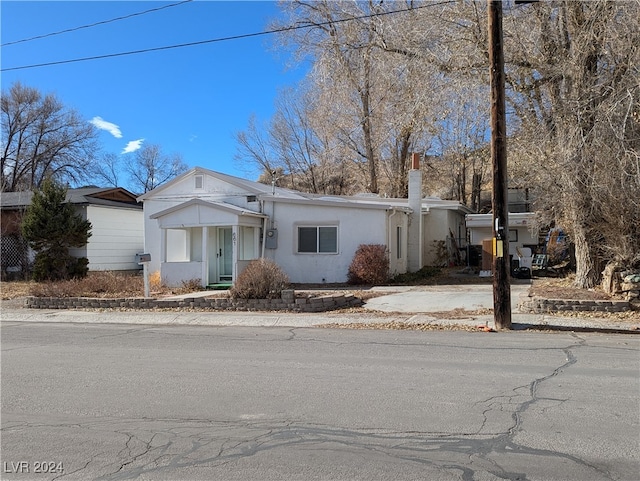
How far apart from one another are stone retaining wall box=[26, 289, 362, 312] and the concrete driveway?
1016mm

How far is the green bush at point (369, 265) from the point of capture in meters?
18.7

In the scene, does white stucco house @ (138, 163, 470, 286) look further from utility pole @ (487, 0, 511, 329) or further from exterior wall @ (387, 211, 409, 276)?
utility pole @ (487, 0, 511, 329)

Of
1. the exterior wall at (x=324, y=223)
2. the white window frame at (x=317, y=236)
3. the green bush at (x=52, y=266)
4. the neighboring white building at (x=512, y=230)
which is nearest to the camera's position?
the exterior wall at (x=324, y=223)

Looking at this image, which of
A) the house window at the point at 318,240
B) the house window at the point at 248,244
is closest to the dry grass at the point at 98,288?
the house window at the point at 248,244

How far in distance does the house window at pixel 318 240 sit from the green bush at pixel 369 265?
47.8 inches

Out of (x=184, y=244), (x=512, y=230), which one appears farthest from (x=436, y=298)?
(x=512, y=230)

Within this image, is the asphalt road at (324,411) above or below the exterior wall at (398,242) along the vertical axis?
below

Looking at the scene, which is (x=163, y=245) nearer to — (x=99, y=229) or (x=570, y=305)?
(x=99, y=229)

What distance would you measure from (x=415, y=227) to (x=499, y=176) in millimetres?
12974

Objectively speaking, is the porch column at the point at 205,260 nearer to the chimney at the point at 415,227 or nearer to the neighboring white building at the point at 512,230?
the chimney at the point at 415,227

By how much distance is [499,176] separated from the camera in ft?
35.8

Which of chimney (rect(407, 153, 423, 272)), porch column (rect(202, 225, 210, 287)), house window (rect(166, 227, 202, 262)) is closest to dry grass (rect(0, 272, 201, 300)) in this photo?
porch column (rect(202, 225, 210, 287))

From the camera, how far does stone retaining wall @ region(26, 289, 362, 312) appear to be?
13961 mm

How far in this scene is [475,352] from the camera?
28.1ft
